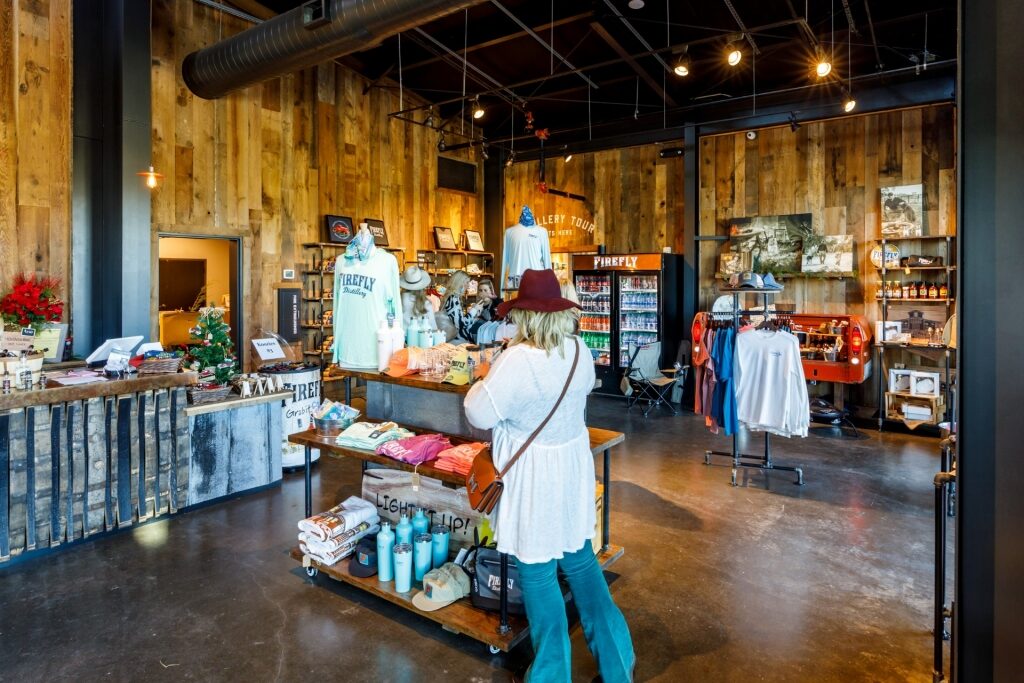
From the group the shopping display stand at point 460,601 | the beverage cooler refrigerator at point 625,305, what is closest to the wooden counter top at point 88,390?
the shopping display stand at point 460,601

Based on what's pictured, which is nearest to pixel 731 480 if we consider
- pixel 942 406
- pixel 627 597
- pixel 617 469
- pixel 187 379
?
pixel 617 469

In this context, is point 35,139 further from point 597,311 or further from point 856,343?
point 856,343

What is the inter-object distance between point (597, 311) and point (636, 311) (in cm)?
61

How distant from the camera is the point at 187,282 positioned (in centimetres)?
978

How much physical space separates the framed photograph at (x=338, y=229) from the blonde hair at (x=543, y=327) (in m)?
6.45

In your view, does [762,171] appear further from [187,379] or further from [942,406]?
[187,379]

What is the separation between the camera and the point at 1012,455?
4.43 ft

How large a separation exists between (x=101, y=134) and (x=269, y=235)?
2.10 metres

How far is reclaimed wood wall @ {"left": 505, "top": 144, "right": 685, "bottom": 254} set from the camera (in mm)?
9320

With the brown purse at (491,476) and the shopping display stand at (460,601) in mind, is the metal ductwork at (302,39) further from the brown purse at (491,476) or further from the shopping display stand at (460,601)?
the brown purse at (491,476)

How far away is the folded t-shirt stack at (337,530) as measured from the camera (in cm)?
322

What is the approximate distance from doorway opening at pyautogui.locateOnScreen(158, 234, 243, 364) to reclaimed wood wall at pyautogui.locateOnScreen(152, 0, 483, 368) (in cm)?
155

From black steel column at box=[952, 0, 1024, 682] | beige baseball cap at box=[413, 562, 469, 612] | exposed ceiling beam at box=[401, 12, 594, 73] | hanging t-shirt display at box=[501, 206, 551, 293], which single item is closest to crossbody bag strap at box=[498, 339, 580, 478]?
beige baseball cap at box=[413, 562, 469, 612]

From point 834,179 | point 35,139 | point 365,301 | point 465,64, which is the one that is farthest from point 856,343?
point 35,139
